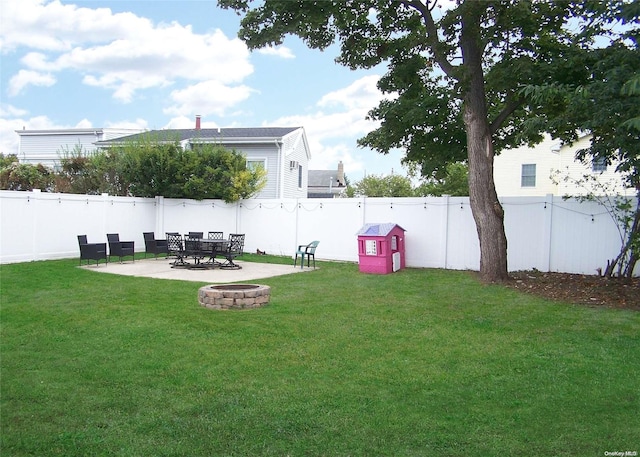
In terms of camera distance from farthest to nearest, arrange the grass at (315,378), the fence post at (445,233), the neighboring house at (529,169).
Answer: the neighboring house at (529,169), the fence post at (445,233), the grass at (315,378)

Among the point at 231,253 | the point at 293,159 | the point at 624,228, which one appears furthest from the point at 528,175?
the point at 231,253

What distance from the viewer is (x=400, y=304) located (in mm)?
8594

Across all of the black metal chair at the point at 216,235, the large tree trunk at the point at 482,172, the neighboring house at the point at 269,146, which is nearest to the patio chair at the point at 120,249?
the black metal chair at the point at 216,235

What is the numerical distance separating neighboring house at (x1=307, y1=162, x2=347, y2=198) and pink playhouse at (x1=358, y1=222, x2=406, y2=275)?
2847cm

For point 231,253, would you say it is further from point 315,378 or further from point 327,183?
point 327,183

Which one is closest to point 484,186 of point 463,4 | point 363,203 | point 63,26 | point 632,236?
point 632,236

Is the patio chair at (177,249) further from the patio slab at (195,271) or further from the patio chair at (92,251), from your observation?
the patio chair at (92,251)

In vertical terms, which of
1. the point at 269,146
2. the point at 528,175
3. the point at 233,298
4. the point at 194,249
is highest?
the point at 269,146

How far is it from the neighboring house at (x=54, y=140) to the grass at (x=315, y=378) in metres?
21.8

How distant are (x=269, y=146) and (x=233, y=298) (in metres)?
15.6

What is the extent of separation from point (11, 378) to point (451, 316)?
5.73 meters

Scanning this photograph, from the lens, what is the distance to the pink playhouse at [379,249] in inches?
495

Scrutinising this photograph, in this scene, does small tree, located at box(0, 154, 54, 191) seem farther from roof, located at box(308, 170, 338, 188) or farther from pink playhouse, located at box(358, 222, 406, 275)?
roof, located at box(308, 170, 338, 188)

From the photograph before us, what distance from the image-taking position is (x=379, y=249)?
12617mm
